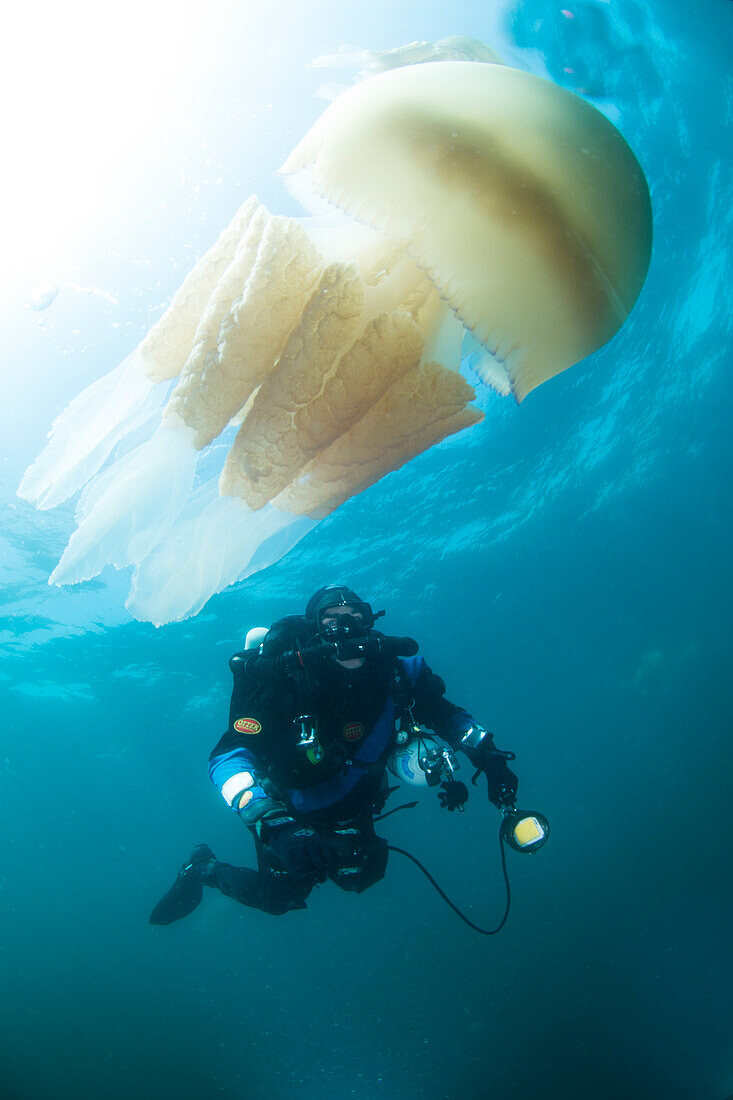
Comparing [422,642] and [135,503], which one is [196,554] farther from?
[422,642]

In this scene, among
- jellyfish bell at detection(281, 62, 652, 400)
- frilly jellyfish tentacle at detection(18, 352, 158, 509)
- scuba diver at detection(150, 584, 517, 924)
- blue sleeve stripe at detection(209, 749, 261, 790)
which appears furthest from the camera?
scuba diver at detection(150, 584, 517, 924)

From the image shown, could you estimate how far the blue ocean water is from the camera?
5430 millimetres

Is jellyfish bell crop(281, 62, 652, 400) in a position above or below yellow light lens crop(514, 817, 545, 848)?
above

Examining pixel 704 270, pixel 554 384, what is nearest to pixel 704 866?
pixel 554 384

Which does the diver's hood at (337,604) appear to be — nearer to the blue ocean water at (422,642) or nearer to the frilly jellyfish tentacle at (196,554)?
the frilly jellyfish tentacle at (196,554)

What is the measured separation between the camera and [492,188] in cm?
129

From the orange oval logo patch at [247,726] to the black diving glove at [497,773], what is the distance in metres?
1.74

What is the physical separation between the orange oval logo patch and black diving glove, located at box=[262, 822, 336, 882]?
87cm

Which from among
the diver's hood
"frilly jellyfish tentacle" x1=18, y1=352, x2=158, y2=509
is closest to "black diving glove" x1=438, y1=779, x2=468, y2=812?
the diver's hood

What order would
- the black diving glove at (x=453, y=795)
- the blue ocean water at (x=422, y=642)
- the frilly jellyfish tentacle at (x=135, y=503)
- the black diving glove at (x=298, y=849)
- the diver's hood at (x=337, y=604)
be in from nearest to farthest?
1. the frilly jellyfish tentacle at (x=135, y=503)
2. the black diving glove at (x=298, y=849)
3. the black diving glove at (x=453, y=795)
4. the diver's hood at (x=337, y=604)
5. the blue ocean water at (x=422, y=642)

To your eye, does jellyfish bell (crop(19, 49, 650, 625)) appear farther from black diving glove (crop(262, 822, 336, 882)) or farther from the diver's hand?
the diver's hand

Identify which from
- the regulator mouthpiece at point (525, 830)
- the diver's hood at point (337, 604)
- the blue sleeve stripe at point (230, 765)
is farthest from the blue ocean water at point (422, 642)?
the regulator mouthpiece at point (525, 830)

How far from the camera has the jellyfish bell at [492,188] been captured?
1302mm

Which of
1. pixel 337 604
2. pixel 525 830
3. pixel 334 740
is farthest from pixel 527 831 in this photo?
pixel 337 604
